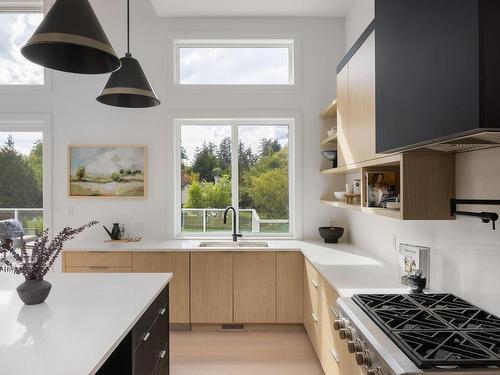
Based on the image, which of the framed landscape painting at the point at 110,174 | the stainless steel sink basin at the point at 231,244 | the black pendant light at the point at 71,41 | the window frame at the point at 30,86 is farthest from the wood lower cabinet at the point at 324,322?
the window frame at the point at 30,86

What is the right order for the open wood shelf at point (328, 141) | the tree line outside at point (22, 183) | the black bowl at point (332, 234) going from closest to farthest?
1. the open wood shelf at point (328, 141)
2. the black bowl at point (332, 234)
3. the tree line outside at point (22, 183)

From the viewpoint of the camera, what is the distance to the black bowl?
3670 mm

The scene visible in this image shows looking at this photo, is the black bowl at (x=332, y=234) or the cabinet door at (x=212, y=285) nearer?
the cabinet door at (x=212, y=285)

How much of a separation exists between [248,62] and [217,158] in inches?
45.1

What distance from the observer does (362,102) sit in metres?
2.34

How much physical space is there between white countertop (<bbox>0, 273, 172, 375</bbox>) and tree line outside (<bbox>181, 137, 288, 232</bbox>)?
1.89m

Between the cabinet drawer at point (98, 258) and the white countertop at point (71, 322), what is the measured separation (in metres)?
1.21

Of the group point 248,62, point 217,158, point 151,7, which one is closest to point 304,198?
point 217,158

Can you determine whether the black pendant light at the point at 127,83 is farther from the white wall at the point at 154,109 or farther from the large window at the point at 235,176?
the large window at the point at 235,176

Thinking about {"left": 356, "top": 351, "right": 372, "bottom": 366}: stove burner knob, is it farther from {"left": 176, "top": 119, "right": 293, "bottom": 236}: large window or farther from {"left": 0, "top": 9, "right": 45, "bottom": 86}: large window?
{"left": 0, "top": 9, "right": 45, "bottom": 86}: large window

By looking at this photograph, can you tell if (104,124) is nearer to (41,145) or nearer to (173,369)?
(41,145)

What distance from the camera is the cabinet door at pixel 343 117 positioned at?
2701 mm

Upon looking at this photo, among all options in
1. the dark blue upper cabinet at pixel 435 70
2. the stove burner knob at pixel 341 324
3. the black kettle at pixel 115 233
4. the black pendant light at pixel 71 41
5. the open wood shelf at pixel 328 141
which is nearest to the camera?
the dark blue upper cabinet at pixel 435 70

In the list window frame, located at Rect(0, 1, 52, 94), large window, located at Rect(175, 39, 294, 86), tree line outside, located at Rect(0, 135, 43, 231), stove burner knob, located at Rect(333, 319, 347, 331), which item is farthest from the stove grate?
window frame, located at Rect(0, 1, 52, 94)
